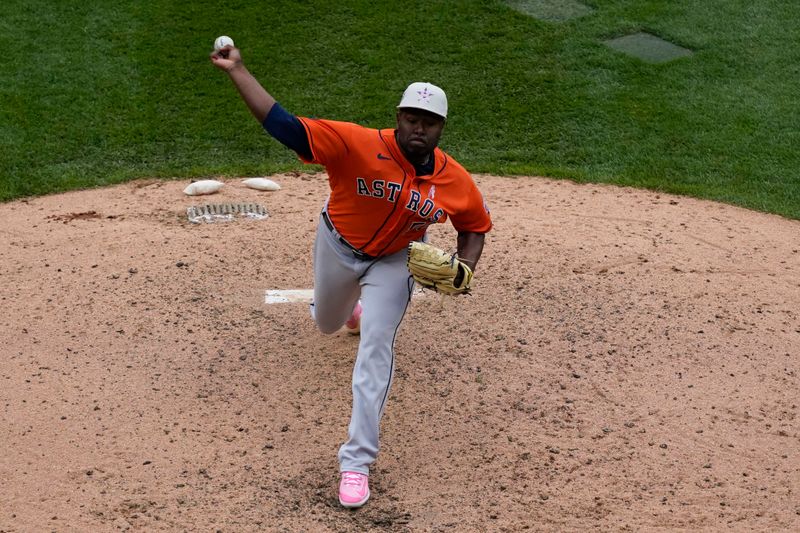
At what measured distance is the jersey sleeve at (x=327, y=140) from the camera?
513 centimetres

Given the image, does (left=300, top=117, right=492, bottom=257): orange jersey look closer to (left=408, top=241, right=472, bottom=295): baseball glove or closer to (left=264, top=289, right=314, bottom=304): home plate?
(left=408, top=241, right=472, bottom=295): baseball glove

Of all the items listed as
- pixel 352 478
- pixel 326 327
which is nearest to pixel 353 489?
pixel 352 478

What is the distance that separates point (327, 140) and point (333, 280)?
0.89 metres

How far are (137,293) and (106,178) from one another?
2.46 m

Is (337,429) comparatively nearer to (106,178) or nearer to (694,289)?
(694,289)

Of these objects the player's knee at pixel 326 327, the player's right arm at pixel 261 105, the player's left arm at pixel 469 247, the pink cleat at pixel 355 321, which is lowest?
the pink cleat at pixel 355 321

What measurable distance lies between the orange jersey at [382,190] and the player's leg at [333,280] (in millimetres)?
108

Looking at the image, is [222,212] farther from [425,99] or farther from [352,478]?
[352,478]

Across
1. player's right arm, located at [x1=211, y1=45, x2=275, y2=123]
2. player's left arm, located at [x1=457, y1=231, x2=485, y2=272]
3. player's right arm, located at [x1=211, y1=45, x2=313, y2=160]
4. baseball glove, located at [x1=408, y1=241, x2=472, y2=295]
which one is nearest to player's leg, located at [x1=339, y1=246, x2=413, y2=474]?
baseball glove, located at [x1=408, y1=241, x2=472, y2=295]

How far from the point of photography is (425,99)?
16.9 feet

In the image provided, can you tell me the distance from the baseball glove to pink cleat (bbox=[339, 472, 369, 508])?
3.34 ft

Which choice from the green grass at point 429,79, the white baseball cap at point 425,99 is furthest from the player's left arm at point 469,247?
the green grass at point 429,79

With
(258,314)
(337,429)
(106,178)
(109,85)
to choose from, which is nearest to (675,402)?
(337,429)

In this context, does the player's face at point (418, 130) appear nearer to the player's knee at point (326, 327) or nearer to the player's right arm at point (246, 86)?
the player's right arm at point (246, 86)
